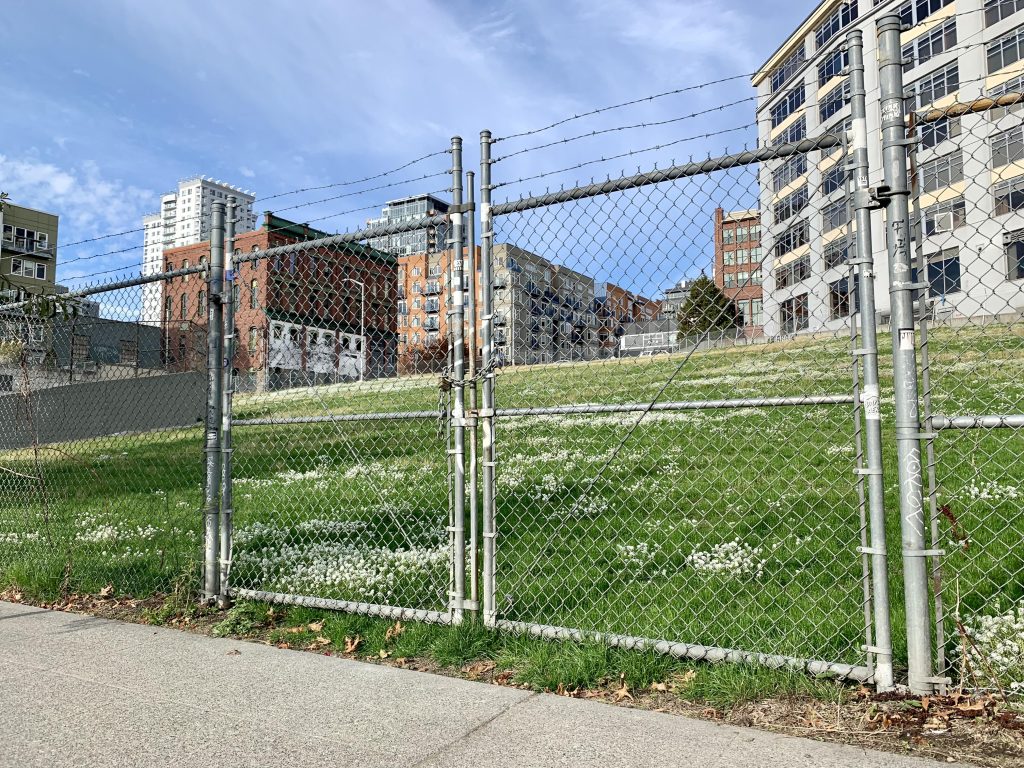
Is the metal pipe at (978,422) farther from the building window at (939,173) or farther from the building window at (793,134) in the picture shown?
the building window at (793,134)

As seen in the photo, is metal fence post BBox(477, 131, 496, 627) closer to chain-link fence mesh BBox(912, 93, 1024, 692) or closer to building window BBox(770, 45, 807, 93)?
chain-link fence mesh BBox(912, 93, 1024, 692)

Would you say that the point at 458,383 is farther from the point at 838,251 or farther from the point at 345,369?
the point at 838,251

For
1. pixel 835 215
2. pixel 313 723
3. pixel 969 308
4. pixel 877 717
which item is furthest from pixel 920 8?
pixel 313 723

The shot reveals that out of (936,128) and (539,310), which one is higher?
(936,128)

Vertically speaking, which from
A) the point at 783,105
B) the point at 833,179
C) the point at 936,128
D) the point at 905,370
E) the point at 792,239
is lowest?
the point at 905,370

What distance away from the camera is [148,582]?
5676 millimetres

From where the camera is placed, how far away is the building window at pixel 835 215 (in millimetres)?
3552

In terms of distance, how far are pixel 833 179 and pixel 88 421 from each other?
8322mm

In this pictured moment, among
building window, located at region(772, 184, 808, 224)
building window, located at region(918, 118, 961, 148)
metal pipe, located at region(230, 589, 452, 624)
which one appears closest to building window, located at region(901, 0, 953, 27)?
building window, located at region(918, 118, 961, 148)

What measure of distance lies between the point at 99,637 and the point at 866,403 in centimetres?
476

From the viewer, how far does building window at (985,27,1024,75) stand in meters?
28.5

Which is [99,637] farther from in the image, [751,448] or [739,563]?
[751,448]

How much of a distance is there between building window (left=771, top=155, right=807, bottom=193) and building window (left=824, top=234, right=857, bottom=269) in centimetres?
43

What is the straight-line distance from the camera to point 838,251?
140 inches
